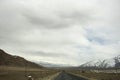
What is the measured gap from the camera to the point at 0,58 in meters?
198
